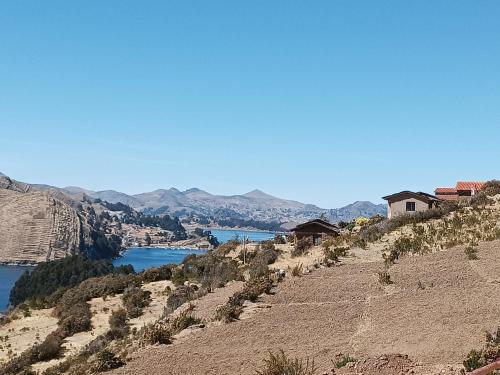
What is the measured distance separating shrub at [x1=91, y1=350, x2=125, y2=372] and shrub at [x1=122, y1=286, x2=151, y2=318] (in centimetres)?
1348

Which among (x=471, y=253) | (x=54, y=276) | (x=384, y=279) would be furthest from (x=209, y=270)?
(x=54, y=276)

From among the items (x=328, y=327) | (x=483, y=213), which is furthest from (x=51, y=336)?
(x=483, y=213)

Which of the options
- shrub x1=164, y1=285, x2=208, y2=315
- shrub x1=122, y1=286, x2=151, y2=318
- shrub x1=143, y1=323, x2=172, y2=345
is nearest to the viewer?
shrub x1=143, y1=323, x2=172, y2=345

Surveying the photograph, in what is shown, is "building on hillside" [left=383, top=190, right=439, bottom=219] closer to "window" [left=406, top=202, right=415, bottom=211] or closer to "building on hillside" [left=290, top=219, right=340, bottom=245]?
"window" [left=406, top=202, right=415, bottom=211]

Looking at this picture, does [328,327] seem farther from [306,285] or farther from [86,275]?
[86,275]

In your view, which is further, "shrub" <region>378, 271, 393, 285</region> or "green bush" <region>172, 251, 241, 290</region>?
"green bush" <region>172, 251, 241, 290</region>

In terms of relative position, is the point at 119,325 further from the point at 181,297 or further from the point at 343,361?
the point at 343,361

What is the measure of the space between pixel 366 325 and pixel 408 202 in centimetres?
4247

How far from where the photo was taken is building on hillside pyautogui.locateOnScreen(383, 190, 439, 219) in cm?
6006

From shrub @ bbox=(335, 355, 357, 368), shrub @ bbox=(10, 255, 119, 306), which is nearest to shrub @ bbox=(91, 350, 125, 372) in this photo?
shrub @ bbox=(335, 355, 357, 368)

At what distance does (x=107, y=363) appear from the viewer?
67.0 ft

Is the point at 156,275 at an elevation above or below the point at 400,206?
below

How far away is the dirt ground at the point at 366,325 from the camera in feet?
55.2

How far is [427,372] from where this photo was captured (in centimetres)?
1435
